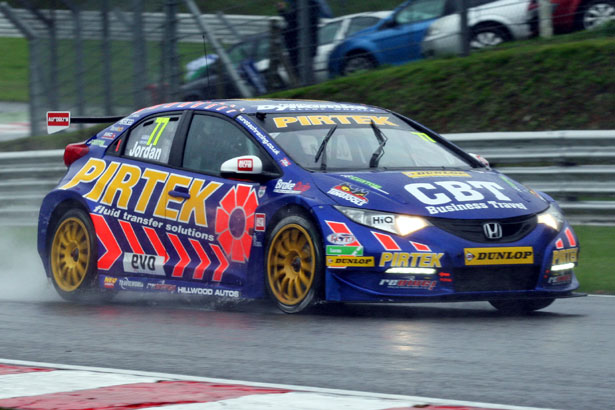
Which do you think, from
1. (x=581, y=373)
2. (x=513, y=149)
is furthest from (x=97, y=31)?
(x=581, y=373)

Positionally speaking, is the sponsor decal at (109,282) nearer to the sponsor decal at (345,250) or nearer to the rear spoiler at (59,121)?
the rear spoiler at (59,121)

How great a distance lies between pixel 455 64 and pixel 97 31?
5.11 m

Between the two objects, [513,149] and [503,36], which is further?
[503,36]

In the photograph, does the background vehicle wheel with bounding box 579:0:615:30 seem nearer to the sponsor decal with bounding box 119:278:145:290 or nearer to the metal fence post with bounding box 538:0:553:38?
the metal fence post with bounding box 538:0:553:38

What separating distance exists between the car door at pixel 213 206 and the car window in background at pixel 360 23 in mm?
7273

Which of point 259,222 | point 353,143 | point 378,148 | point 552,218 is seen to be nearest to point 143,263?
point 259,222

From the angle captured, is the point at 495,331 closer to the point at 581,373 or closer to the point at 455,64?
the point at 581,373

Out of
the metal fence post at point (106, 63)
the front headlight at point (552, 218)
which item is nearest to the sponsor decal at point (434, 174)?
the front headlight at point (552, 218)

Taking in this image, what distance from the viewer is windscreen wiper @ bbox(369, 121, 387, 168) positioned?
26.2 ft

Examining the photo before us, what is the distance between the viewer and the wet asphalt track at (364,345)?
17.3 feet

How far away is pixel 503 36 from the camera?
15531mm

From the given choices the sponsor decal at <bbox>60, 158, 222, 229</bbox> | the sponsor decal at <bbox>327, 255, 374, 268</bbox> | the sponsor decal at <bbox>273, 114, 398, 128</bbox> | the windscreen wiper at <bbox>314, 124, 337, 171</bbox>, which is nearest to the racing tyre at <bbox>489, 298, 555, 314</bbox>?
the sponsor decal at <bbox>327, 255, 374, 268</bbox>

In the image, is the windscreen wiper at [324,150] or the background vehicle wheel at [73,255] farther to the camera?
the background vehicle wheel at [73,255]

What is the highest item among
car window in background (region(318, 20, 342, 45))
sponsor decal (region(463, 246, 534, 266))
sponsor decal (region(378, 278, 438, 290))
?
car window in background (region(318, 20, 342, 45))
